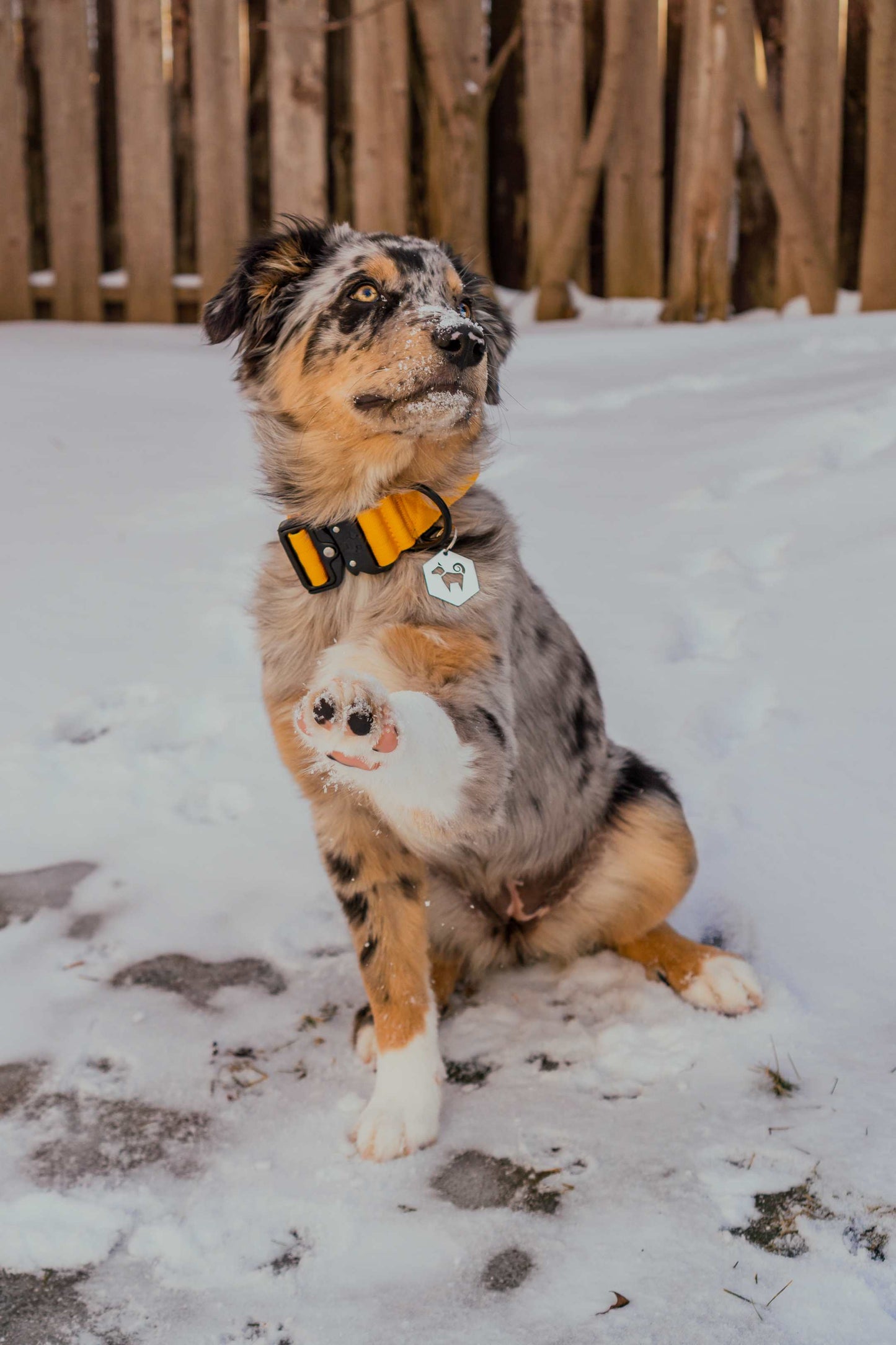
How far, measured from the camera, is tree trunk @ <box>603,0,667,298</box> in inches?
253

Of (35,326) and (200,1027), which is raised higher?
(35,326)

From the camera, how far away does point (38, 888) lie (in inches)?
120

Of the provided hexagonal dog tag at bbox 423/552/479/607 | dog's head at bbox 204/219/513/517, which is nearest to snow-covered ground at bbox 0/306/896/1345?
hexagonal dog tag at bbox 423/552/479/607

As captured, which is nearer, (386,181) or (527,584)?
(527,584)

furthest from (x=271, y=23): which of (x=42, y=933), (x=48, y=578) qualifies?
(x=42, y=933)

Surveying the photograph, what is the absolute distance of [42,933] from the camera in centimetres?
288

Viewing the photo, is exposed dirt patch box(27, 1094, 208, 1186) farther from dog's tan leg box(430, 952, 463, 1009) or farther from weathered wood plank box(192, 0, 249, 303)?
weathered wood plank box(192, 0, 249, 303)

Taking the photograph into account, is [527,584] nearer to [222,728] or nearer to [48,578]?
[222,728]

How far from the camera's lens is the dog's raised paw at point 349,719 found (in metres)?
→ 1.82

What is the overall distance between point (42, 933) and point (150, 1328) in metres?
1.32

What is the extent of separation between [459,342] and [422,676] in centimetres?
71

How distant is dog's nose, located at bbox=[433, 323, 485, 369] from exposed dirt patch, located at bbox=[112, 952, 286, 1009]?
150 cm

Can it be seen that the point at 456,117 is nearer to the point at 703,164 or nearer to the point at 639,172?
→ the point at 639,172

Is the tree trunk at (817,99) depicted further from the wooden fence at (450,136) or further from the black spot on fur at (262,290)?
the black spot on fur at (262,290)
